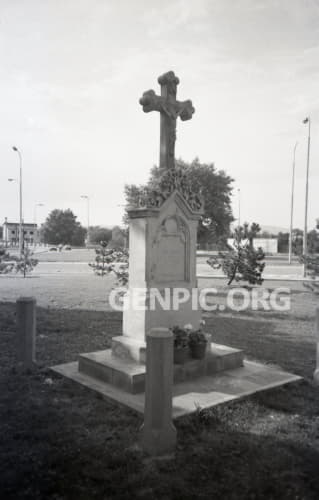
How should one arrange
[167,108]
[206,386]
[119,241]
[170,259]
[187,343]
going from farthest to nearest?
[119,241] → [167,108] → [170,259] → [187,343] → [206,386]

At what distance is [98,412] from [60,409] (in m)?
0.46

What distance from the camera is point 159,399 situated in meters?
3.90

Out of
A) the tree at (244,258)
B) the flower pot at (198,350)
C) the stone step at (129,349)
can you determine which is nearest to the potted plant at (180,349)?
the flower pot at (198,350)

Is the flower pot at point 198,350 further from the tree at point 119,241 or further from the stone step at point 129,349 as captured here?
the tree at point 119,241

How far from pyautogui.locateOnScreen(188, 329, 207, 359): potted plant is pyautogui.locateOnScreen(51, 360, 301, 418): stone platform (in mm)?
342

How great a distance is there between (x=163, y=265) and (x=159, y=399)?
259 cm

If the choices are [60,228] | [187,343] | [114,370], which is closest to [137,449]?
[114,370]

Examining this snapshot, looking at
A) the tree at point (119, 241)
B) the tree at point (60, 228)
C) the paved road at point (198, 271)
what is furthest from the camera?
the tree at point (60, 228)

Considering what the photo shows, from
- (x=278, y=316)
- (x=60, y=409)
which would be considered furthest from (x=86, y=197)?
(x=60, y=409)

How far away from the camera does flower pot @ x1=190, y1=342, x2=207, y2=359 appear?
593 cm

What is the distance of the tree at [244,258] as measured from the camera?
14297 mm

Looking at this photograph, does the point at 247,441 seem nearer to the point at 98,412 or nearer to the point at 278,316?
the point at 98,412

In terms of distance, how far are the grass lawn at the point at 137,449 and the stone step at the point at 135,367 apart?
0.40m

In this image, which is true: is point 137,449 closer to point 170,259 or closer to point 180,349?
point 180,349
